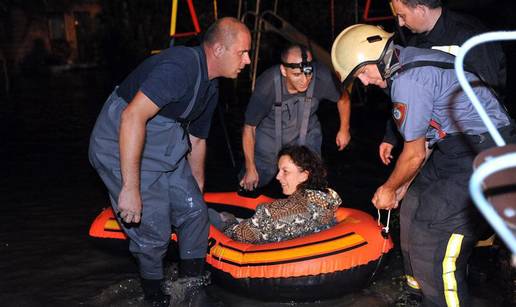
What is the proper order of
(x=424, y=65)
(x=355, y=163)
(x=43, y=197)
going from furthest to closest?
(x=355, y=163) → (x=43, y=197) → (x=424, y=65)

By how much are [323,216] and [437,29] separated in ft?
4.50

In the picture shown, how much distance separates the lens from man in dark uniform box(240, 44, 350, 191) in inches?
176

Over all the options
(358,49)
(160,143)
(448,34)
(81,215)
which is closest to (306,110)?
(448,34)

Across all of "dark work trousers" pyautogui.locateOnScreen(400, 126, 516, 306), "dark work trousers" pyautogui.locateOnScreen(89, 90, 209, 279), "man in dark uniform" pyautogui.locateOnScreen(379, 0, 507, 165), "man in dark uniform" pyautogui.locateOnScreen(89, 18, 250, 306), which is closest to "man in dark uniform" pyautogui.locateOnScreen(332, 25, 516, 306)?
"dark work trousers" pyautogui.locateOnScreen(400, 126, 516, 306)

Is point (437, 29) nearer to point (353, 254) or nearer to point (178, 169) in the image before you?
point (353, 254)

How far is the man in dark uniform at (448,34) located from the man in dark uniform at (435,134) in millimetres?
383

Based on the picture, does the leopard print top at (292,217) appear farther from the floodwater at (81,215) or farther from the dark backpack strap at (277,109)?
the dark backpack strap at (277,109)

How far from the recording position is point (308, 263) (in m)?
3.49

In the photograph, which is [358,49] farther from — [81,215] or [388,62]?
[81,215]

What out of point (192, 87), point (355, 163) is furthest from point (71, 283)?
point (355, 163)

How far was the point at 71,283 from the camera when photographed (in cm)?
407

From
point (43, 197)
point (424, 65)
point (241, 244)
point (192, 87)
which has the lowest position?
point (43, 197)

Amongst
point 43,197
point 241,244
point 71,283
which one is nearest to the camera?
point 241,244

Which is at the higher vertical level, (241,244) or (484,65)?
(484,65)
